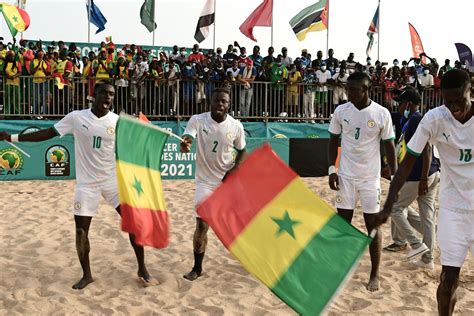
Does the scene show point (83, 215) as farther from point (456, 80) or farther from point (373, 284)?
point (456, 80)

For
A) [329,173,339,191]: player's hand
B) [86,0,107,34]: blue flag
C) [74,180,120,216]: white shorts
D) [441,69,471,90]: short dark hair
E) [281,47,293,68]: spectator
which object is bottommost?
[74,180,120,216]: white shorts

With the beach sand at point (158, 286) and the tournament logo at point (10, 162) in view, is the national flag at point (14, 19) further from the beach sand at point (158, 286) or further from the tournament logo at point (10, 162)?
the beach sand at point (158, 286)

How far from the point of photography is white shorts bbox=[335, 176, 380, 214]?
5.51m

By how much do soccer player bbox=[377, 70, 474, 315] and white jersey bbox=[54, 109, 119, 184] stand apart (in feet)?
9.74

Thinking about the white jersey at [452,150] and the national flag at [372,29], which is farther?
the national flag at [372,29]

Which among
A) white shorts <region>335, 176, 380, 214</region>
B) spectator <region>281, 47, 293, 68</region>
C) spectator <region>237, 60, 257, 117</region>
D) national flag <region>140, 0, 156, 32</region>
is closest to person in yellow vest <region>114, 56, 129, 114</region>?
spectator <region>237, 60, 257, 117</region>

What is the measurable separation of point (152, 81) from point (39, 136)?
31.1 feet

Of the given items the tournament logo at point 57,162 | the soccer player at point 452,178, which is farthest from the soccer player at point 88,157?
the tournament logo at point 57,162

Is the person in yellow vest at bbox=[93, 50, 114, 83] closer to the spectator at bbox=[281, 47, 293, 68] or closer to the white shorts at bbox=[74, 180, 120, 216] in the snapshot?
the spectator at bbox=[281, 47, 293, 68]

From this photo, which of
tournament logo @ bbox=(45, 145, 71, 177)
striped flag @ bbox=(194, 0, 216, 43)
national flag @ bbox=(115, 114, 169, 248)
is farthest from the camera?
striped flag @ bbox=(194, 0, 216, 43)

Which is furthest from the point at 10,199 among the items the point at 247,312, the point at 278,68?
the point at 278,68

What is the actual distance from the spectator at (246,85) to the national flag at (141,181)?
32.3ft

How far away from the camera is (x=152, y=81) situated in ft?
48.7

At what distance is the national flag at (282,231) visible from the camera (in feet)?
11.2
